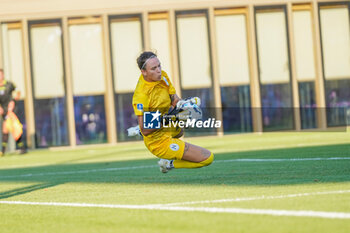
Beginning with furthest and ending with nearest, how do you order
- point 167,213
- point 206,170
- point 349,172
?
point 206,170 < point 349,172 < point 167,213

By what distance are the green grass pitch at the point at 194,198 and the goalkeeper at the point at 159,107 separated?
A: 0.37 meters

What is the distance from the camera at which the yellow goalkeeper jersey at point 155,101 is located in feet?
30.3

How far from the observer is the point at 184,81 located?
2545cm

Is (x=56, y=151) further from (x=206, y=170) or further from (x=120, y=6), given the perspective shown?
(x=206, y=170)

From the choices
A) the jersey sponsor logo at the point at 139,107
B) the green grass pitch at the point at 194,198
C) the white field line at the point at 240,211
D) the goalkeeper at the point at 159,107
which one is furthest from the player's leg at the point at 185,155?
the white field line at the point at 240,211

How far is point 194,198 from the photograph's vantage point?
7816 mm

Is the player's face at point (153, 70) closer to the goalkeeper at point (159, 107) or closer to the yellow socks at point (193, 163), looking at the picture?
the goalkeeper at point (159, 107)

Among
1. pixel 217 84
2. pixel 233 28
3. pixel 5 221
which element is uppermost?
pixel 233 28

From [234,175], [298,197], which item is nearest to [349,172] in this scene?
[234,175]

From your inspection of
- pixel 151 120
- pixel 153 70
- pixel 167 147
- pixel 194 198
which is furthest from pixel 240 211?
pixel 153 70

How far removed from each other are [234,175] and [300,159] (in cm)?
245

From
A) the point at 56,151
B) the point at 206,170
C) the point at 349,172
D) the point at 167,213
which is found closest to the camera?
the point at 167,213

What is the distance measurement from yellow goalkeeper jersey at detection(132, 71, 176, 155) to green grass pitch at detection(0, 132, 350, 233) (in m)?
0.58

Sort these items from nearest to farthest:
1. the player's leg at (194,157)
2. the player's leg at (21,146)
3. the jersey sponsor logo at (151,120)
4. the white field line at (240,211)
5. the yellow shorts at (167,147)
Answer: the white field line at (240,211)
the jersey sponsor logo at (151,120)
the yellow shorts at (167,147)
the player's leg at (194,157)
the player's leg at (21,146)
